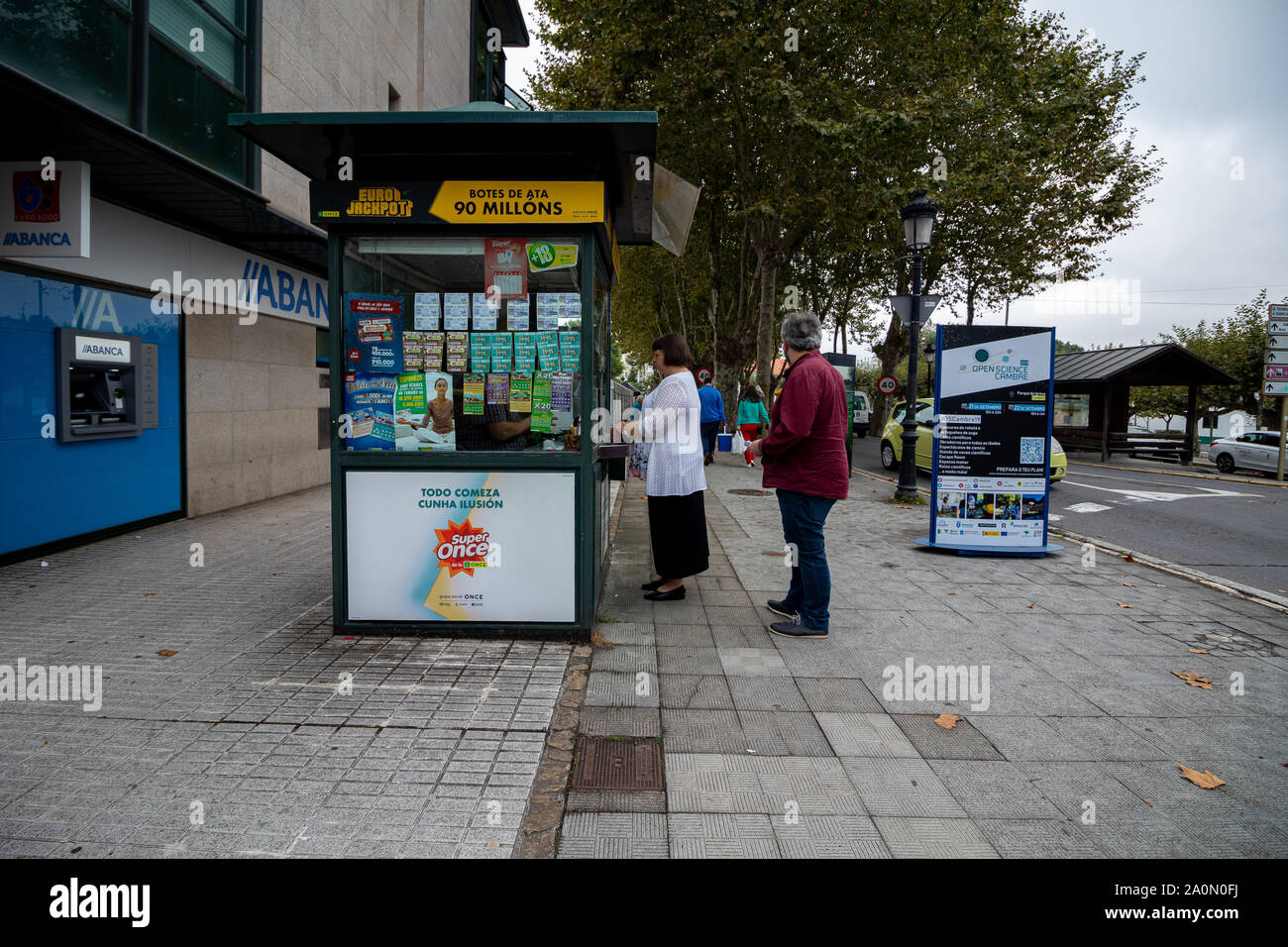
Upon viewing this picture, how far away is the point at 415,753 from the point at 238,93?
878 centimetres

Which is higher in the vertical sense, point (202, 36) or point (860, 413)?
point (202, 36)

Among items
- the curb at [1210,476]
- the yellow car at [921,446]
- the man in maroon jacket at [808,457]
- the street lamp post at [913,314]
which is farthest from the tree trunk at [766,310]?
the man in maroon jacket at [808,457]

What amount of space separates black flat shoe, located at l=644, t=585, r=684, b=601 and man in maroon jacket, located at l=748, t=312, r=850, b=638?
1045 millimetres

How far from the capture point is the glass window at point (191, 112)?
7.55 m

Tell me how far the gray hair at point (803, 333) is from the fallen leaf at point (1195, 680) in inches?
114

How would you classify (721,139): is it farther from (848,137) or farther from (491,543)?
(491,543)

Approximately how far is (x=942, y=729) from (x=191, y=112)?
8916 mm

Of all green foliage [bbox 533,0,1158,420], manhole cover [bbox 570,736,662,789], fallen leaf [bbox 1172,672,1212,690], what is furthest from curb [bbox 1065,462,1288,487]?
manhole cover [bbox 570,736,662,789]

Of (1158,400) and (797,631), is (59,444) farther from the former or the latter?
(1158,400)

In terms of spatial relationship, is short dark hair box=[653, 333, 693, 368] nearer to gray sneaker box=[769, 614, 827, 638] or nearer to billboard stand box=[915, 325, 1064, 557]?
gray sneaker box=[769, 614, 827, 638]

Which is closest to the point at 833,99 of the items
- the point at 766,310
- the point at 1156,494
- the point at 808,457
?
the point at 766,310

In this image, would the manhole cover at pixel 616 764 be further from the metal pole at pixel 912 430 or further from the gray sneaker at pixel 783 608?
the metal pole at pixel 912 430

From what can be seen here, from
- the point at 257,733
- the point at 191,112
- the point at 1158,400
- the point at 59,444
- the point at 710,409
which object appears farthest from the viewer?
the point at 1158,400

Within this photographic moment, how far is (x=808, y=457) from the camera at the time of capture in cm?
521
